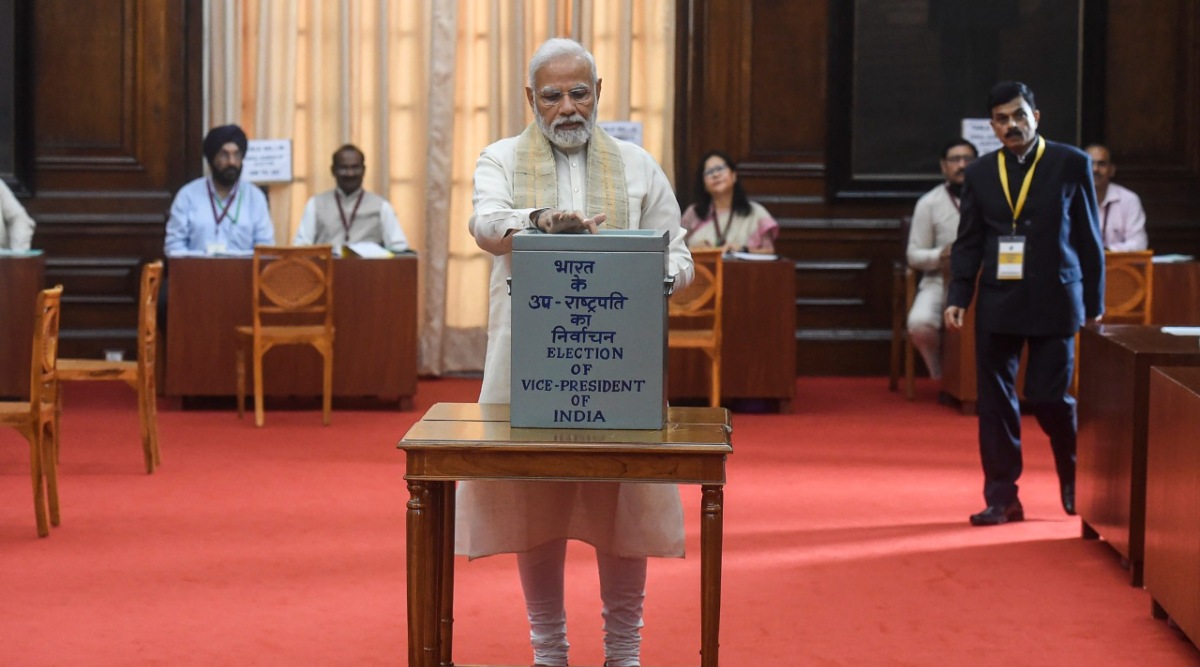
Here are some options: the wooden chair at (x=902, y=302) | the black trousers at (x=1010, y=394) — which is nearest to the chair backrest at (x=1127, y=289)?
the wooden chair at (x=902, y=302)

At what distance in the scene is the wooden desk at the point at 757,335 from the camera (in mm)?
8258

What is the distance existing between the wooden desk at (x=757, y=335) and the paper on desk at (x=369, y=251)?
158 cm

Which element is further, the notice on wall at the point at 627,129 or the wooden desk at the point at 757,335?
the notice on wall at the point at 627,129

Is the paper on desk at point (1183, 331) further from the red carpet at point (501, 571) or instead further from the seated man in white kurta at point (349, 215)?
the seated man in white kurta at point (349, 215)

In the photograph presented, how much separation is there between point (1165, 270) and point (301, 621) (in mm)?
5591

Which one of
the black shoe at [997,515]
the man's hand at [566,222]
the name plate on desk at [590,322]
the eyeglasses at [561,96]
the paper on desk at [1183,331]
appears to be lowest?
the black shoe at [997,515]

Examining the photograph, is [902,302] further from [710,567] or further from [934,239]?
[710,567]

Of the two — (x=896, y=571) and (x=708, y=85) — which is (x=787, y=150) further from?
(x=896, y=571)

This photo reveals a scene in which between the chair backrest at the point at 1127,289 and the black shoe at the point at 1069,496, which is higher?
the chair backrest at the point at 1127,289

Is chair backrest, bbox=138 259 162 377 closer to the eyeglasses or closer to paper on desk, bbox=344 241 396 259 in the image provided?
paper on desk, bbox=344 241 396 259

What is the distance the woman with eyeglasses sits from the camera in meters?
8.59

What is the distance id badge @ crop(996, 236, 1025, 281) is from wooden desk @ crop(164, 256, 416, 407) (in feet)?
11.9

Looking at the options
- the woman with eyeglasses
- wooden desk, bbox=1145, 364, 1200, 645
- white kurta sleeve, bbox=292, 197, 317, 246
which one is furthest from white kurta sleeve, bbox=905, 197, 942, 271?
wooden desk, bbox=1145, 364, 1200, 645

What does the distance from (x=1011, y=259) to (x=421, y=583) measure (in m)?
2.96
